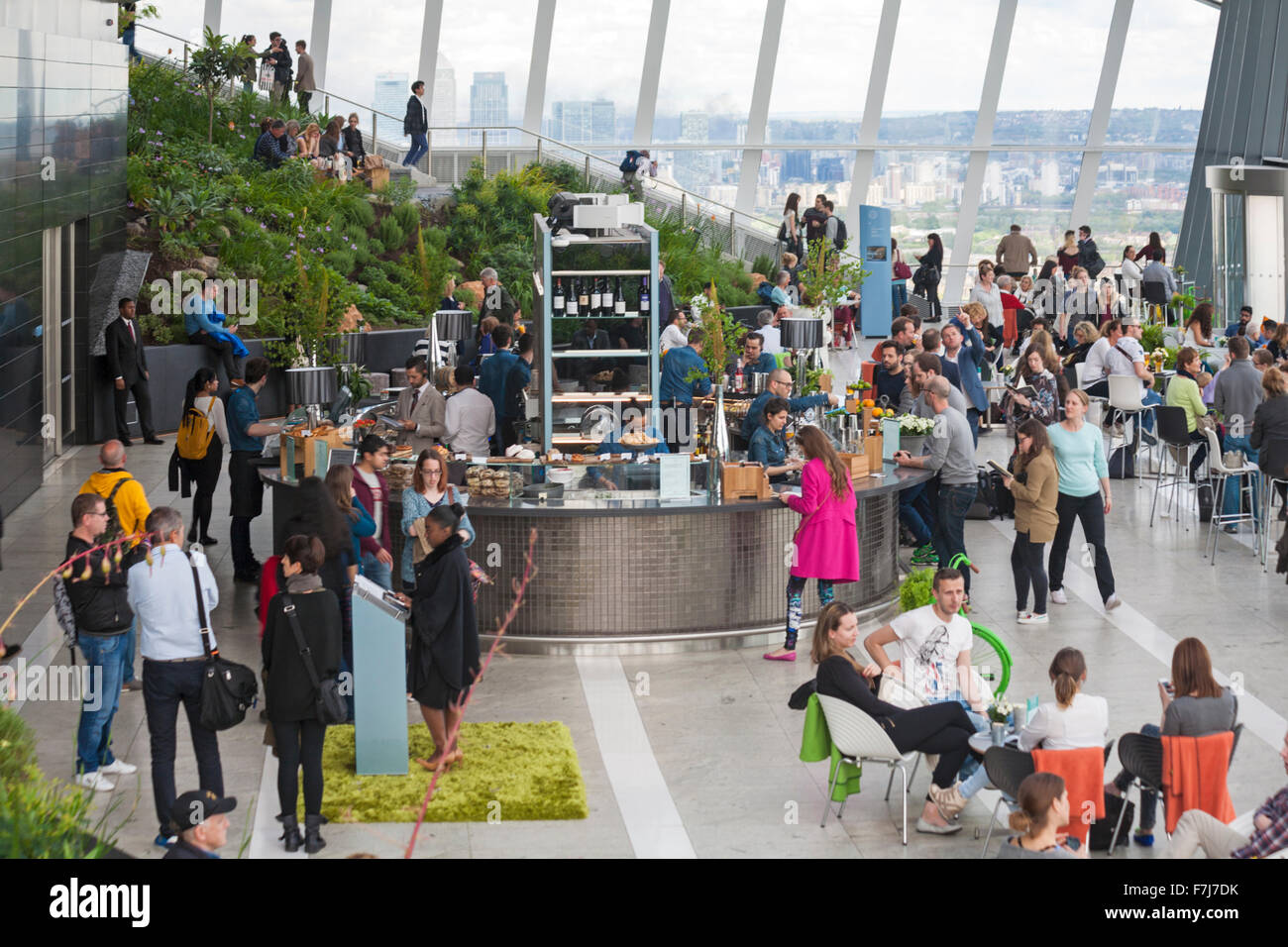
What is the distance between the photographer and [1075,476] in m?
9.04

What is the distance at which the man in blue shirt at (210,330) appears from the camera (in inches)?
596

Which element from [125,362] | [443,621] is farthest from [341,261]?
[443,621]

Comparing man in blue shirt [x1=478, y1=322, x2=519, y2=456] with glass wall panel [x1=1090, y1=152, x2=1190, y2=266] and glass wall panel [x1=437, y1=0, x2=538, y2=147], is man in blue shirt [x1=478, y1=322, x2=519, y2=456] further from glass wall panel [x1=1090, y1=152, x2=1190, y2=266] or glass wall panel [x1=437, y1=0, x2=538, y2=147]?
glass wall panel [x1=1090, y1=152, x2=1190, y2=266]

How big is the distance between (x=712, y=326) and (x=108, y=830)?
6488mm

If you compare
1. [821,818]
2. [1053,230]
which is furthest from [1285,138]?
[821,818]

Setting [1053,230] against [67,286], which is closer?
[67,286]

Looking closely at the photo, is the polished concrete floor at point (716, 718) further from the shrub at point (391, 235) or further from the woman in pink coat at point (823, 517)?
the shrub at point (391, 235)

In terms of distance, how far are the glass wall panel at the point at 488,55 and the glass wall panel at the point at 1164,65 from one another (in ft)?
27.5

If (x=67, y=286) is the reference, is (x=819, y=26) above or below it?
above

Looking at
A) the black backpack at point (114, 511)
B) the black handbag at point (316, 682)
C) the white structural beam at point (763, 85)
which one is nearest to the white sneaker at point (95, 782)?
the black backpack at point (114, 511)

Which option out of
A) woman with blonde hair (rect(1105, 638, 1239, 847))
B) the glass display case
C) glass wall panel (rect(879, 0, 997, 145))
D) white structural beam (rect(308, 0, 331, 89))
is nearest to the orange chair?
woman with blonde hair (rect(1105, 638, 1239, 847))

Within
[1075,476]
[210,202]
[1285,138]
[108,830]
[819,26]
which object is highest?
[819,26]
